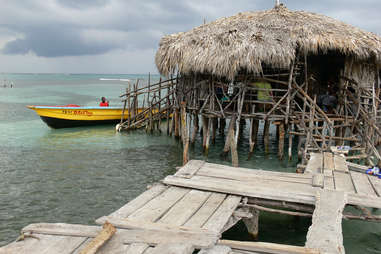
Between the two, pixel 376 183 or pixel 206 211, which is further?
pixel 376 183

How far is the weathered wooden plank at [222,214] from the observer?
15.1 ft

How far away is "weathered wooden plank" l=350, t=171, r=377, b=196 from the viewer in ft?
18.7

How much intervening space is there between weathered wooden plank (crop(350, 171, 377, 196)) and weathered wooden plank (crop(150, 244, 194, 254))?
10.6ft

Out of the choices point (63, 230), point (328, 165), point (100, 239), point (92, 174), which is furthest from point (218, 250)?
point (92, 174)

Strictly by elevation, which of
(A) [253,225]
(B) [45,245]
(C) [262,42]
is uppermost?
(C) [262,42]

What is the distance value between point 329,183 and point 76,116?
1466 centimetres

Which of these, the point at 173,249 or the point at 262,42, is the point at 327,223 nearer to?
the point at 173,249

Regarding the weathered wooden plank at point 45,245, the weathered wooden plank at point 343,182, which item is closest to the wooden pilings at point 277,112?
the weathered wooden plank at point 343,182

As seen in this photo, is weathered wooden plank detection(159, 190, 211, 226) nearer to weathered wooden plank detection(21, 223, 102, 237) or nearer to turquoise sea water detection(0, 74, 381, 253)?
weathered wooden plank detection(21, 223, 102, 237)

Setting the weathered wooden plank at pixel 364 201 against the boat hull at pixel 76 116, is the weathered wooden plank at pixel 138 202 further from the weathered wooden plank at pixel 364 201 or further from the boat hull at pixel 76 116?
the boat hull at pixel 76 116

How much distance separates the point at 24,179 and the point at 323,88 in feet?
40.9

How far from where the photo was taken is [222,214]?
499cm

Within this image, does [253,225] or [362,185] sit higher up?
[362,185]

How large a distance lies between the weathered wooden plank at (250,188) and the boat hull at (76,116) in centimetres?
1290
